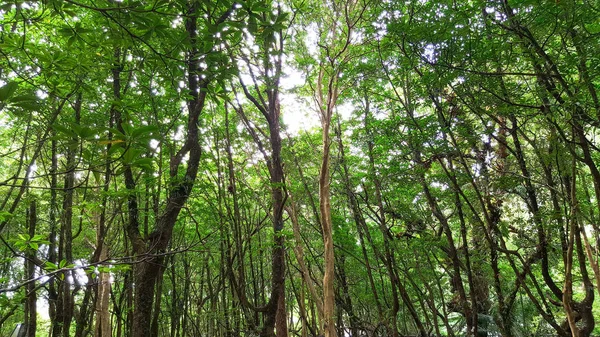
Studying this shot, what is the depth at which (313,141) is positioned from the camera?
691cm

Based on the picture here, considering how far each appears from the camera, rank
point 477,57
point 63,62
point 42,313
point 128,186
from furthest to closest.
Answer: point 42,313
point 128,186
point 477,57
point 63,62

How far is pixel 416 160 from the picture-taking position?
15.6ft

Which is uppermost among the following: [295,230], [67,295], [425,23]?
[425,23]

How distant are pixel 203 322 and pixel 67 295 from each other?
7.90 meters

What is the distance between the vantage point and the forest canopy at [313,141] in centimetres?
157

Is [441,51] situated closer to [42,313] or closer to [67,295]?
[67,295]

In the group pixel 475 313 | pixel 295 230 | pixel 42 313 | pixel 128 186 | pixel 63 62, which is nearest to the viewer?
pixel 63 62

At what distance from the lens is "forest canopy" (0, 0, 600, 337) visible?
157 centimetres

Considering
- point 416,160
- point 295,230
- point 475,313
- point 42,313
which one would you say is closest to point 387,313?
point 475,313

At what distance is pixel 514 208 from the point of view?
4.80 meters

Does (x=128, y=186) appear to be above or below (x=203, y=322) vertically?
above

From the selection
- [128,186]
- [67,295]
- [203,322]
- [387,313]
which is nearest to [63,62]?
[128,186]

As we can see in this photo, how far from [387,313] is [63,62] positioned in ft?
20.1

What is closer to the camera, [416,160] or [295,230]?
[416,160]
